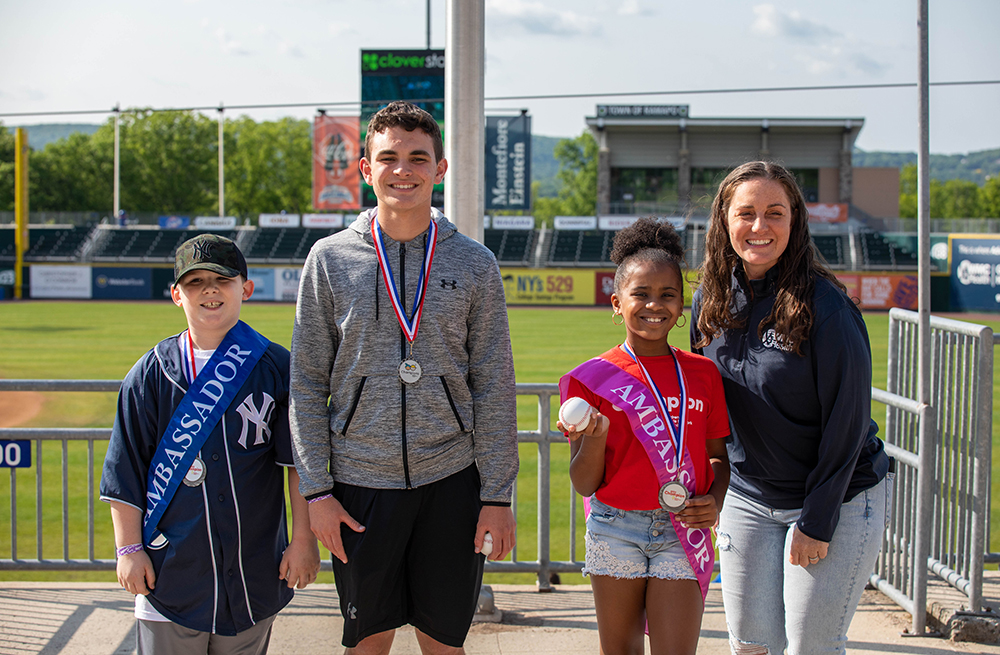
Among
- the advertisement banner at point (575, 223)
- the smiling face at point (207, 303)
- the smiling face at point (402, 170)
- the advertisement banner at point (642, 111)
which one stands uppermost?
the advertisement banner at point (642, 111)

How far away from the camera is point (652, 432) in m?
2.59

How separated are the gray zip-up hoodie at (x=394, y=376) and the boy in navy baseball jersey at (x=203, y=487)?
0.22m

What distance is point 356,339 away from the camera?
2592mm

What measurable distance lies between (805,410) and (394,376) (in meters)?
1.35

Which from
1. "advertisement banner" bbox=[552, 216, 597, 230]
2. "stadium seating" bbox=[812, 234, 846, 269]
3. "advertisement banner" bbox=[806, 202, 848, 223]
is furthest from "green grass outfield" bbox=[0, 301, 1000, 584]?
"advertisement banner" bbox=[806, 202, 848, 223]

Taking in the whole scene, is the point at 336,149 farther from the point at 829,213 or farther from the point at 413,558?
the point at 829,213

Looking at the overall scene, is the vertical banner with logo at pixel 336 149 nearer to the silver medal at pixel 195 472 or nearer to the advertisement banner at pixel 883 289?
the advertisement banner at pixel 883 289

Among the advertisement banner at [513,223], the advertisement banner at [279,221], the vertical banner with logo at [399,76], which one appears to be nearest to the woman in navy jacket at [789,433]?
the vertical banner with logo at [399,76]

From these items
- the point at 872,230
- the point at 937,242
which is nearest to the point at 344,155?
the point at 937,242

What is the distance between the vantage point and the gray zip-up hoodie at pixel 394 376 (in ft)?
8.44

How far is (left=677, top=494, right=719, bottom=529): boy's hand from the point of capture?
2568 millimetres

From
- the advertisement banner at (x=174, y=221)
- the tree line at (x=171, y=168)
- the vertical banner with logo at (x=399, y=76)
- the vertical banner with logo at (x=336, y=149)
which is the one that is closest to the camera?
the vertical banner with logo at (x=399, y=76)

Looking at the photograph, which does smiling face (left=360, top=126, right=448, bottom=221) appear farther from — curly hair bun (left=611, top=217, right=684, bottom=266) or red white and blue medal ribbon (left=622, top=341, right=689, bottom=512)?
red white and blue medal ribbon (left=622, top=341, right=689, bottom=512)

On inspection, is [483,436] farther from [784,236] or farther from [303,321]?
[784,236]
